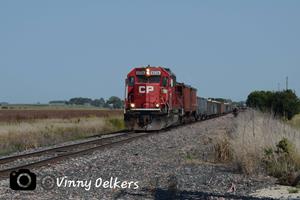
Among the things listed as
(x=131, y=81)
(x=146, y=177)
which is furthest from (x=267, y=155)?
(x=131, y=81)

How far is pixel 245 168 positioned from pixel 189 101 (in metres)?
27.6

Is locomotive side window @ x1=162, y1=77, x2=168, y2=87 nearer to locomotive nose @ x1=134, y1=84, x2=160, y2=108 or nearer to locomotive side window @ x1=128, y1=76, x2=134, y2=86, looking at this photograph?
locomotive nose @ x1=134, y1=84, x2=160, y2=108

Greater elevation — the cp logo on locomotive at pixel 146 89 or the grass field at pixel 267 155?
the cp logo on locomotive at pixel 146 89

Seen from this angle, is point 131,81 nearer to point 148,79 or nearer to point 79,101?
point 148,79

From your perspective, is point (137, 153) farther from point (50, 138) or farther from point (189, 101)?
point (189, 101)

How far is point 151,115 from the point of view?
2848 cm

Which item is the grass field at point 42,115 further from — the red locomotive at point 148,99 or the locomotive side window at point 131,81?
the red locomotive at point 148,99

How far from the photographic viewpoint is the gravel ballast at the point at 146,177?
31.2 ft

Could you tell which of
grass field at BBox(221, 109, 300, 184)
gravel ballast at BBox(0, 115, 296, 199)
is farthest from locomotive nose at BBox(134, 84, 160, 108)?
grass field at BBox(221, 109, 300, 184)

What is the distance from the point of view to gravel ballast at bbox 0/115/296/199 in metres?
9.52

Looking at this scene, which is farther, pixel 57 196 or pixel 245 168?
pixel 245 168

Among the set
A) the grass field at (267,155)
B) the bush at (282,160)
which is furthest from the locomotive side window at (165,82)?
the bush at (282,160)

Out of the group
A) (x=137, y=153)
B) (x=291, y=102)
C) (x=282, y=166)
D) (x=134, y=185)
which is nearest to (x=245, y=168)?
(x=282, y=166)

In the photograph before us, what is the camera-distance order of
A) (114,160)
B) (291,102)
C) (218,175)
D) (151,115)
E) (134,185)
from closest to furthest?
(134,185) → (218,175) → (114,160) → (151,115) → (291,102)
